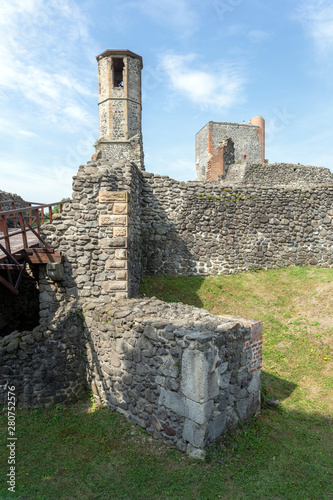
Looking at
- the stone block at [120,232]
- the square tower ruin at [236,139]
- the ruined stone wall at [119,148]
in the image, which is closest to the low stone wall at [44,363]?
the stone block at [120,232]

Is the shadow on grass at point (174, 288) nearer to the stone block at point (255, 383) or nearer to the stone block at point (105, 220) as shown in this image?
the stone block at point (105, 220)

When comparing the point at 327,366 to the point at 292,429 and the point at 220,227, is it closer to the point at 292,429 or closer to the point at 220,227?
the point at 292,429

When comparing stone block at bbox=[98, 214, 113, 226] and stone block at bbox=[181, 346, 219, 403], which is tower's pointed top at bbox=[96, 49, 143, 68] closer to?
stone block at bbox=[98, 214, 113, 226]

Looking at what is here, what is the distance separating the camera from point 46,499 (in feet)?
13.3

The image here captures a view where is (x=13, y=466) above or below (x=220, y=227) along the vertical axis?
below

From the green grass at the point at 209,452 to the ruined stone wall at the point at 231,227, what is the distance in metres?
4.53

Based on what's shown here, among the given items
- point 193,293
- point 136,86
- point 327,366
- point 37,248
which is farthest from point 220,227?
point 136,86

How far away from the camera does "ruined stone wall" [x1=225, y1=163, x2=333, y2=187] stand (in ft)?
62.4

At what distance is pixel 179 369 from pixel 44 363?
3.46 meters

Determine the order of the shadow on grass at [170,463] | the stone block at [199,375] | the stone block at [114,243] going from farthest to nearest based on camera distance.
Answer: the stone block at [114,243] < the stone block at [199,375] < the shadow on grass at [170,463]

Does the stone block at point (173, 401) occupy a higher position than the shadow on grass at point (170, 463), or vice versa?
the stone block at point (173, 401)

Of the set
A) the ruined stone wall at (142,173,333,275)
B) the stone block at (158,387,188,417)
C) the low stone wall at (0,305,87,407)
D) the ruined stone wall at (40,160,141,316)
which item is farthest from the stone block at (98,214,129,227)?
the stone block at (158,387,188,417)

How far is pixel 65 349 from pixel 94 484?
9.45 ft

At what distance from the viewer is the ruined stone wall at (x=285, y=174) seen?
19031 mm
